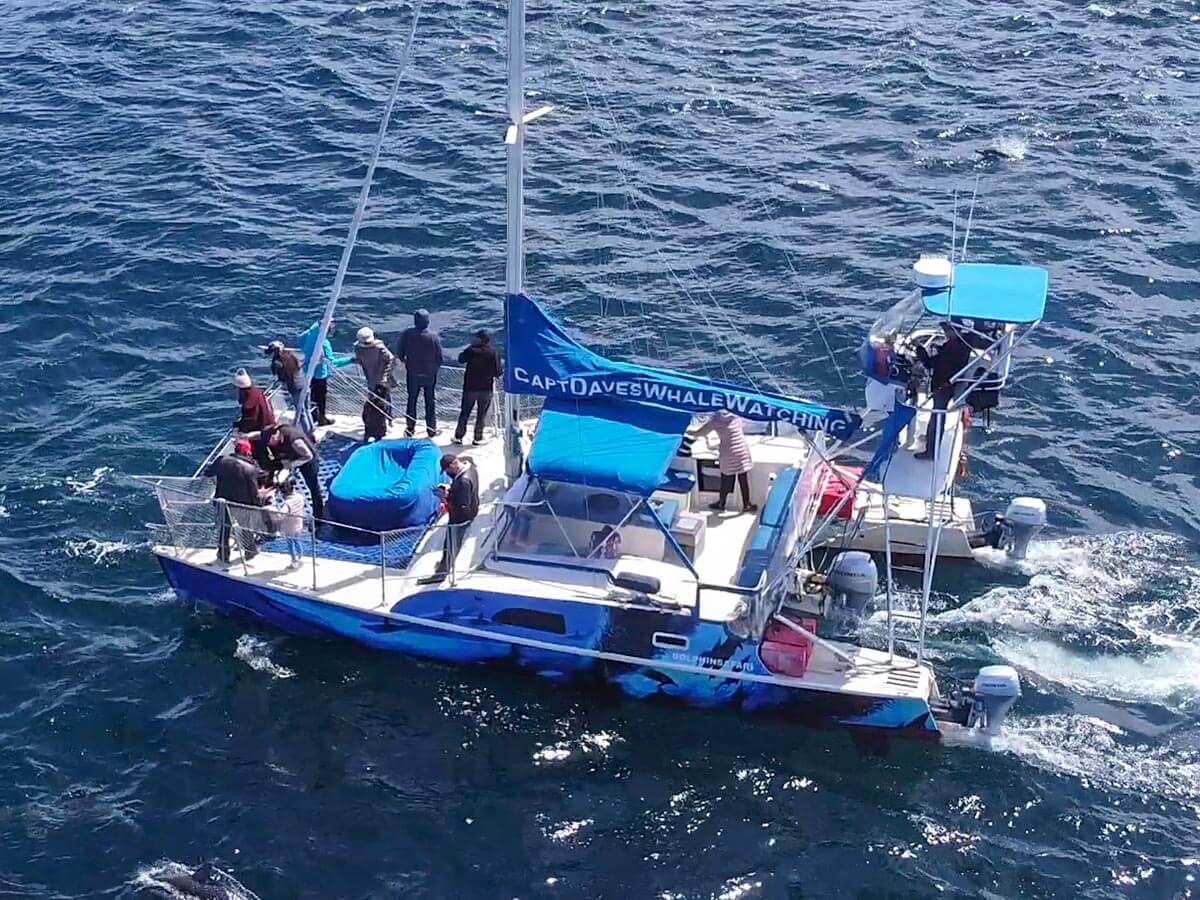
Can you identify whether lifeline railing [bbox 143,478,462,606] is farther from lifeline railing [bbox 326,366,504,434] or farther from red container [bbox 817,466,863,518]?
red container [bbox 817,466,863,518]

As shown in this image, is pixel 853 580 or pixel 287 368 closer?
pixel 853 580

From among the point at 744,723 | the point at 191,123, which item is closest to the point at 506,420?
the point at 744,723

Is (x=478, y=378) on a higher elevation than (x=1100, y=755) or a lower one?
higher

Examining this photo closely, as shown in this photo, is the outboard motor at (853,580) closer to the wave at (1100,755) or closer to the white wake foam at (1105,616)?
the white wake foam at (1105,616)

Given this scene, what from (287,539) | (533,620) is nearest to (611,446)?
(533,620)

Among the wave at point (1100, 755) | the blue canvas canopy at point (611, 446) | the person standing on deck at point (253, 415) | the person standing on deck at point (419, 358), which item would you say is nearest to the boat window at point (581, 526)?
the blue canvas canopy at point (611, 446)

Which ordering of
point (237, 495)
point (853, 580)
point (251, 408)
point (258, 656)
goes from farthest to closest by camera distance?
point (251, 408) → point (258, 656) → point (853, 580) → point (237, 495)

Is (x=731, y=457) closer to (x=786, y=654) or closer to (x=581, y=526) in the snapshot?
(x=581, y=526)
